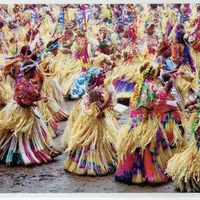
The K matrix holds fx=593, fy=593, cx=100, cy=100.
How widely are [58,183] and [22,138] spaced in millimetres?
560

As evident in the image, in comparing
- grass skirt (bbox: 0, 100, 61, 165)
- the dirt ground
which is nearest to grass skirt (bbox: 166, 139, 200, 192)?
the dirt ground

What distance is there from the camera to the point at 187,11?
543cm

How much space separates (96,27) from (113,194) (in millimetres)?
1640

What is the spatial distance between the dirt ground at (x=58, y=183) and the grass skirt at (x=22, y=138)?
129 mm

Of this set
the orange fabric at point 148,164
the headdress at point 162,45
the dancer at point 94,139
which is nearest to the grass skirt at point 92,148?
the dancer at point 94,139

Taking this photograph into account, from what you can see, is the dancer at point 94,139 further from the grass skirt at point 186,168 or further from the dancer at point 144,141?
the grass skirt at point 186,168

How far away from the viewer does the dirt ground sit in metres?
4.91

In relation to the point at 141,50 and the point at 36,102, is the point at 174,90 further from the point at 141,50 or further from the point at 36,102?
the point at 36,102

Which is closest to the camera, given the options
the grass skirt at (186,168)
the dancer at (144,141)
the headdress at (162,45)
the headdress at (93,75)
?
the grass skirt at (186,168)

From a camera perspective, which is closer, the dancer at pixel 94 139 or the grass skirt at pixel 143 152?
the grass skirt at pixel 143 152

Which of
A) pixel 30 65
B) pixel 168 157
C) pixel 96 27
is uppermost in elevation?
pixel 96 27

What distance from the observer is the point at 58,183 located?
500cm

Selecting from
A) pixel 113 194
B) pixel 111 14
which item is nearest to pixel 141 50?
pixel 111 14

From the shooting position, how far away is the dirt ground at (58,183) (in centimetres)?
491
